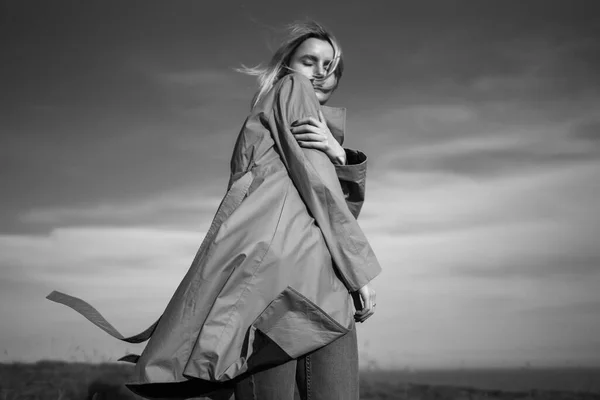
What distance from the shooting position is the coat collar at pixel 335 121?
6.36 feet

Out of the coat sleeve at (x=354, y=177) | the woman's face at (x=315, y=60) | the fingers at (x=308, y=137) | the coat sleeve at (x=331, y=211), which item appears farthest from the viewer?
the woman's face at (x=315, y=60)

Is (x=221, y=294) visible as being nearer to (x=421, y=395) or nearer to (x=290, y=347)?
(x=290, y=347)

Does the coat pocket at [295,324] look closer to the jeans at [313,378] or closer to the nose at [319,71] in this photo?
the jeans at [313,378]

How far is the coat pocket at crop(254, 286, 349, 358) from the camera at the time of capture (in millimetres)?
1515

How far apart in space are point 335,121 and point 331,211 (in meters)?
0.39

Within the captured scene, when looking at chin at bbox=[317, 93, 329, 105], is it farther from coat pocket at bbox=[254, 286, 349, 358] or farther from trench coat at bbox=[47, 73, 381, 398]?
coat pocket at bbox=[254, 286, 349, 358]

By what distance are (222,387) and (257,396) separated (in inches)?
4.0

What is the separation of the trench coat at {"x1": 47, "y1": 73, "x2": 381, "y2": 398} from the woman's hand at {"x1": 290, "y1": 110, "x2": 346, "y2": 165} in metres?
0.02

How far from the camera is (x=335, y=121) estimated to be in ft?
6.38

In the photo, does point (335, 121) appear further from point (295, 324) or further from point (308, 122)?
point (295, 324)

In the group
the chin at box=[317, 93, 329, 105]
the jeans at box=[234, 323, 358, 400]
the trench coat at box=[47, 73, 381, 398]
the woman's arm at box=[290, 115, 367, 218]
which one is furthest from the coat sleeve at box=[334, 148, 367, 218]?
the jeans at box=[234, 323, 358, 400]

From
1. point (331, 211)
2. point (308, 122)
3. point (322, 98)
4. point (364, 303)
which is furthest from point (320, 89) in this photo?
point (364, 303)

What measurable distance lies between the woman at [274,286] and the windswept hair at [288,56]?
0.81 ft

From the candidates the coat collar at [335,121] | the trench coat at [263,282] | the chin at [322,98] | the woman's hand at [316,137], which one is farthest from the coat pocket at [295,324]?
the chin at [322,98]
